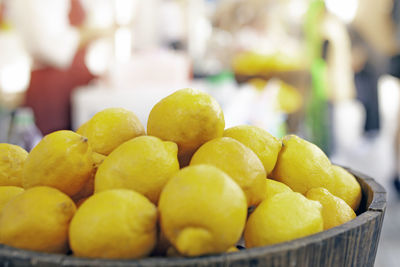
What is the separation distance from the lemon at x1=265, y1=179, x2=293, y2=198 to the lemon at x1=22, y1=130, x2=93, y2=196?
247 mm

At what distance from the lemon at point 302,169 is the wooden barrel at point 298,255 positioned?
0.31ft

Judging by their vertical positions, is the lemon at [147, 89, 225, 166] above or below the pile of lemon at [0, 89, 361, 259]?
above

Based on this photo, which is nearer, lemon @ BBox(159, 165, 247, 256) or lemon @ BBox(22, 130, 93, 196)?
lemon @ BBox(159, 165, 247, 256)

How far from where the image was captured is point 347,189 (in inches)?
25.8

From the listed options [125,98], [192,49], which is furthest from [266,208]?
[192,49]

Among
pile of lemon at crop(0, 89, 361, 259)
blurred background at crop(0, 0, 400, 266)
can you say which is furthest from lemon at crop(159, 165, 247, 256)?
blurred background at crop(0, 0, 400, 266)

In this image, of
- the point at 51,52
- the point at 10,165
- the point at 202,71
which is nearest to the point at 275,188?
the point at 10,165

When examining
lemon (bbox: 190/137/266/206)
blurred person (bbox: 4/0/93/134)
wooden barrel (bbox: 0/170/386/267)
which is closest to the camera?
wooden barrel (bbox: 0/170/386/267)

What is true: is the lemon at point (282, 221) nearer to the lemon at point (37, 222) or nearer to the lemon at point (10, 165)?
the lemon at point (37, 222)

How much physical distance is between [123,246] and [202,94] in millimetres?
249

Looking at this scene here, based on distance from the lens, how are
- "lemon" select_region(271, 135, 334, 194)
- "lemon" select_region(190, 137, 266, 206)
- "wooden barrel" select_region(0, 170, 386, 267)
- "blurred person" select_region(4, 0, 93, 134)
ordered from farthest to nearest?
"blurred person" select_region(4, 0, 93, 134)
"lemon" select_region(271, 135, 334, 194)
"lemon" select_region(190, 137, 266, 206)
"wooden barrel" select_region(0, 170, 386, 267)

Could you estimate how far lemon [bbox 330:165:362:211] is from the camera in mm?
651

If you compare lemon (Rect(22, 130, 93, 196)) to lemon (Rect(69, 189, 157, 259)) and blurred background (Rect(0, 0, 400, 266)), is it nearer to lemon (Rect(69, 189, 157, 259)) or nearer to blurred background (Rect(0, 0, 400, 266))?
lemon (Rect(69, 189, 157, 259))

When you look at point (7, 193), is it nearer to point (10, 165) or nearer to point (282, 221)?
point (10, 165)
